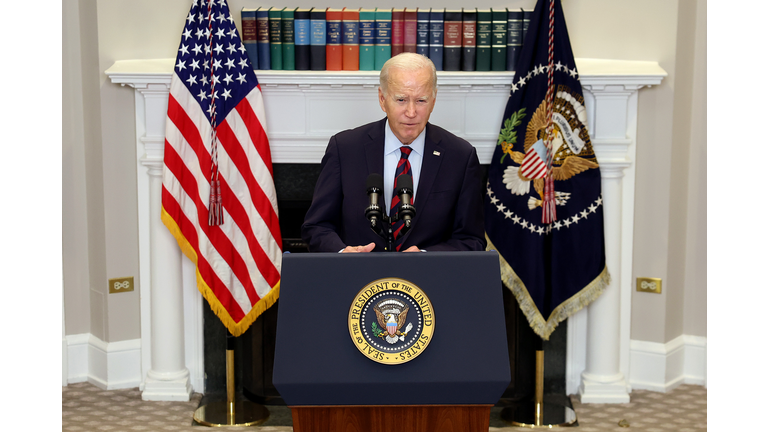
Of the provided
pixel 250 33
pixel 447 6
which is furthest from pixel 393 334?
pixel 447 6

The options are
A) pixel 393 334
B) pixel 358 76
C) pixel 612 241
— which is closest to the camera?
pixel 393 334

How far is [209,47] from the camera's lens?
3432mm

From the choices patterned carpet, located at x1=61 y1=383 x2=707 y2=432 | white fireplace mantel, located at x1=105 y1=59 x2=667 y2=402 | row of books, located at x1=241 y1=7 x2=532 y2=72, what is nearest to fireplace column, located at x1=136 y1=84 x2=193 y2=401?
white fireplace mantel, located at x1=105 y1=59 x2=667 y2=402

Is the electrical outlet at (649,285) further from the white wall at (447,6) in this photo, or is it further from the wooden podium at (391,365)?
the wooden podium at (391,365)

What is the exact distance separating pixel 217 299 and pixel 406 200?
215cm

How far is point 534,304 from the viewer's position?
3576 millimetres

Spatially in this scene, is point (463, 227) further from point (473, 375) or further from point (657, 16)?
point (657, 16)

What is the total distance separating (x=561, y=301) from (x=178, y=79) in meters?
2.31

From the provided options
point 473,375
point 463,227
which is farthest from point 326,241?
point 473,375

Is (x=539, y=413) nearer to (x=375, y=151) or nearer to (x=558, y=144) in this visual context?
(x=558, y=144)

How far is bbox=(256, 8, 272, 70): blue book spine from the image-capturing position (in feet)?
11.7

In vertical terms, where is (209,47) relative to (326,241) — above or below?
above

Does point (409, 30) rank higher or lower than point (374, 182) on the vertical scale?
higher

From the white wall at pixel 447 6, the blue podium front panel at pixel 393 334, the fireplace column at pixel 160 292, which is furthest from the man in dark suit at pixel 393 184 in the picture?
the white wall at pixel 447 6
